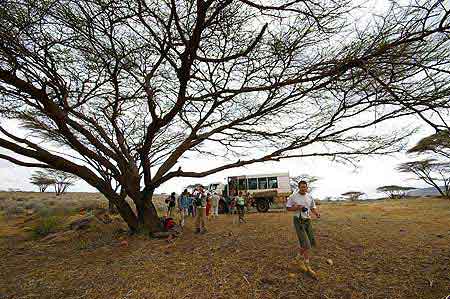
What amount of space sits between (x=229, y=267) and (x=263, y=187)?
13807 millimetres

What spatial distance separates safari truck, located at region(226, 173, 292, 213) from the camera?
18.3 m

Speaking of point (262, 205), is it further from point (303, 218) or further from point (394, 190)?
point (394, 190)

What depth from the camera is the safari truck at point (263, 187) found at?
18.3 metres

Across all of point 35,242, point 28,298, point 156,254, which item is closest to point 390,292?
point 156,254

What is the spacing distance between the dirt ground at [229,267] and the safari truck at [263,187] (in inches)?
380

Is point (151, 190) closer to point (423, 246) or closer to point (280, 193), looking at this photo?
point (423, 246)

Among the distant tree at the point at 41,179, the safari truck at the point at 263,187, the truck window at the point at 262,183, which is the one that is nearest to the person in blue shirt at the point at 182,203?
the safari truck at the point at 263,187

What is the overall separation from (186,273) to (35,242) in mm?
6403

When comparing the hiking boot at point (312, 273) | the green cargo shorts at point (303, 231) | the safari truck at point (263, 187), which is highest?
the safari truck at point (263, 187)

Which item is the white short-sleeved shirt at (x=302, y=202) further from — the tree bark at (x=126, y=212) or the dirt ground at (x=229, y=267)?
the tree bark at (x=126, y=212)

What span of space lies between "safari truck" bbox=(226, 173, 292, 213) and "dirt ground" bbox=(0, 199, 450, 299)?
31.7 ft

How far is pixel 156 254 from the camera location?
663 centimetres

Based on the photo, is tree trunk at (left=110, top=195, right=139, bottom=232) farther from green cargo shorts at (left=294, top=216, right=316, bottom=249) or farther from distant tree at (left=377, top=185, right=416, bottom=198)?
distant tree at (left=377, top=185, right=416, bottom=198)

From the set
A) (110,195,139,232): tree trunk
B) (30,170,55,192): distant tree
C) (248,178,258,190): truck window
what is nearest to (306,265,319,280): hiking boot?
(110,195,139,232): tree trunk
